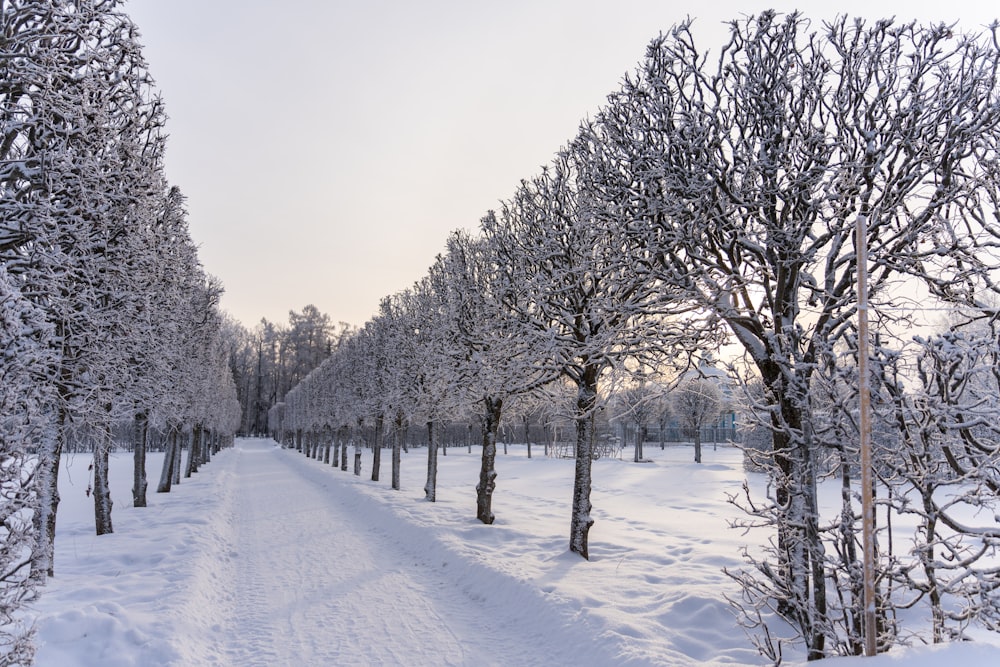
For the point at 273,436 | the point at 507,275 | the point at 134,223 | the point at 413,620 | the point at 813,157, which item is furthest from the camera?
the point at 273,436

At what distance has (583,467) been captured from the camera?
10992 millimetres

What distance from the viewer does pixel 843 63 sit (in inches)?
246

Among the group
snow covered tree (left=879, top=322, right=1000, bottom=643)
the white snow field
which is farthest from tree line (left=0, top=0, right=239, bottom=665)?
snow covered tree (left=879, top=322, right=1000, bottom=643)

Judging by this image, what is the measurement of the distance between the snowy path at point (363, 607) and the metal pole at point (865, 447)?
3.00 m

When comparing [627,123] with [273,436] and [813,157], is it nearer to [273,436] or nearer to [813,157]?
[813,157]

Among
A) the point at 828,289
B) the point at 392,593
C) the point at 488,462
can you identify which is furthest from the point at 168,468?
the point at 828,289

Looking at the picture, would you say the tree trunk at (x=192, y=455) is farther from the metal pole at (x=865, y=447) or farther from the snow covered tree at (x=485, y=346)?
the metal pole at (x=865, y=447)

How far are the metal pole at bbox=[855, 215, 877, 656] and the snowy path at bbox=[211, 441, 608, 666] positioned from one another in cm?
300

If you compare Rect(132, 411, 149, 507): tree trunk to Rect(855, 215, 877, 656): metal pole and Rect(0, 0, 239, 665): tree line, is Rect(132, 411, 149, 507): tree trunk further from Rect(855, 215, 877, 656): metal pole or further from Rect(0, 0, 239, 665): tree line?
Rect(855, 215, 877, 656): metal pole

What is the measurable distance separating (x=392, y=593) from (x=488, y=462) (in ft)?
22.5

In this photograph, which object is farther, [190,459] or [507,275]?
[190,459]

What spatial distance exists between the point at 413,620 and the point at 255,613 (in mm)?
2275

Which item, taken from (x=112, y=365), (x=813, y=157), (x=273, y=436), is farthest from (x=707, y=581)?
(x=273, y=436)

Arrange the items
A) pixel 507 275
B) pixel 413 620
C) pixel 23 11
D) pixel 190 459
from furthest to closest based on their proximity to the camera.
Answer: pixel 190 459 → pixel 507 275 → pixel 413 620 → pixel 23 11
